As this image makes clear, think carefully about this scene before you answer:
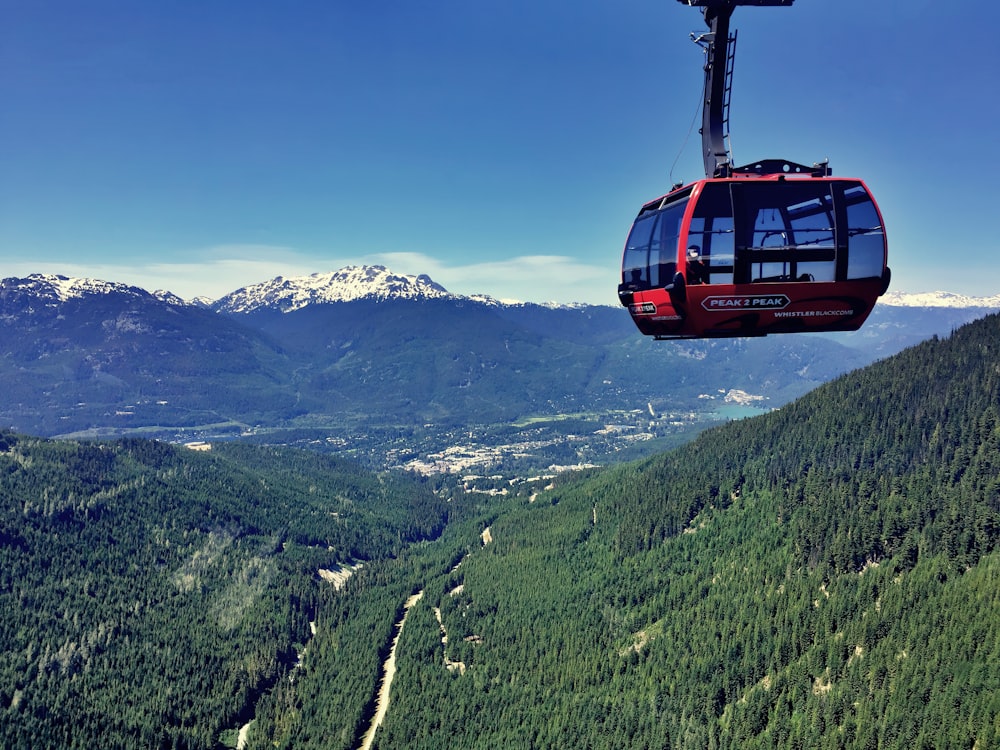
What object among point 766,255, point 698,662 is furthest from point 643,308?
point 698,662

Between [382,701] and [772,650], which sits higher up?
[772,650]

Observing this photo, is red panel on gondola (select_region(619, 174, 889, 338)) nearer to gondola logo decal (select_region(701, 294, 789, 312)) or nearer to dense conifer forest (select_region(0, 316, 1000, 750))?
gondola logo decal (select_region(701, 294, 789, 312))

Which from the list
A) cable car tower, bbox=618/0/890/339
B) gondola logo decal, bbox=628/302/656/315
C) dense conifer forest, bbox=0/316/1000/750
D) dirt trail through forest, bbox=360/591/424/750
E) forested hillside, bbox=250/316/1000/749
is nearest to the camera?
cable car tower, bbox=618/0/890/339

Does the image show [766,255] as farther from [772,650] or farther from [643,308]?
[772,650]

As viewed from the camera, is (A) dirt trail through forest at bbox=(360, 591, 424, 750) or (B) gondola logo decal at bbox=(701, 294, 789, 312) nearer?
(B) gondola logo decal at bbox=(701, 294, 789, 312)

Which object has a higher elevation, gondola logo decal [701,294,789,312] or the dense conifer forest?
gondola logo decal [701,294,789,312]

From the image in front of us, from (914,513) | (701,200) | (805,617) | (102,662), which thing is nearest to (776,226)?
(701,200)

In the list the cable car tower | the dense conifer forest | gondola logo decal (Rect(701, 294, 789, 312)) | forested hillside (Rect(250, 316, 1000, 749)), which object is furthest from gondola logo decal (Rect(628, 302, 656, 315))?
the dense conifer forest
